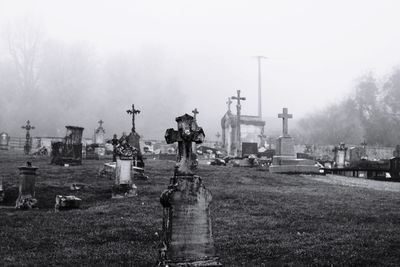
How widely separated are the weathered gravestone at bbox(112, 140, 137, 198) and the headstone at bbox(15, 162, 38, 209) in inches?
98.3

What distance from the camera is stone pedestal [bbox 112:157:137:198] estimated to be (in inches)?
508

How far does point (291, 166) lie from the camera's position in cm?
2231

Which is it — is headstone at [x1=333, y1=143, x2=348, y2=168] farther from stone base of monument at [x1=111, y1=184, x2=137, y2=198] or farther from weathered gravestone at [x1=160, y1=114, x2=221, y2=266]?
weathered gravestone at [x1=160, y1=114, x2=221, y2=266]

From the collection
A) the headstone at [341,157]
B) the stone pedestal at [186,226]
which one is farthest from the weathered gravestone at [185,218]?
the headstone at [341,157]

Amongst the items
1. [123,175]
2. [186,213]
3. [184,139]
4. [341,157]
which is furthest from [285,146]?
[186,213]

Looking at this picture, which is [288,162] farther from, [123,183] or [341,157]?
[123,183]

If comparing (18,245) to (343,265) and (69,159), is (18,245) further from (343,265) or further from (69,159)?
(69,159)

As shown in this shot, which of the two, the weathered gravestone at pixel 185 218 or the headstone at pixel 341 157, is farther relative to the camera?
the headstone at pixel 341 157

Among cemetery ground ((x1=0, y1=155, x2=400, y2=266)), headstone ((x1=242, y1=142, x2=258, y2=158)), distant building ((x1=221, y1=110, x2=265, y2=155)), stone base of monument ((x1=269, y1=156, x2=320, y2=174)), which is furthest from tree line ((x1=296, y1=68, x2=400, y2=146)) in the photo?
cemetery ground ((x1=0, y1=155, x2=400, y2=266))

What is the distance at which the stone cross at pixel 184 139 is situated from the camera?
5031 millimetres

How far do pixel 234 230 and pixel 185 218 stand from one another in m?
3.11

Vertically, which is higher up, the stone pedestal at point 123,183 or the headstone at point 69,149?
the headstone at point 69,149

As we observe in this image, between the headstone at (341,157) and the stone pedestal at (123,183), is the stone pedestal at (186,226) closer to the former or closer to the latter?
the stone pedestal at (123,183)

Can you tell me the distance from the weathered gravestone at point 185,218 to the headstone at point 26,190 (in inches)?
308
